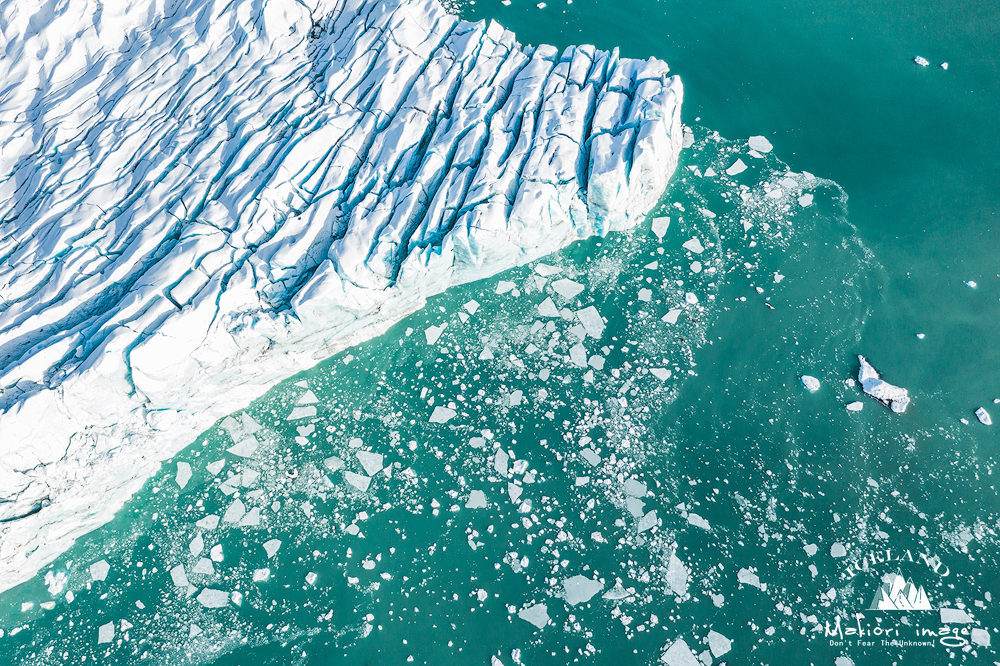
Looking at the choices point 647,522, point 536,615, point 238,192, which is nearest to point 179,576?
point 536,615

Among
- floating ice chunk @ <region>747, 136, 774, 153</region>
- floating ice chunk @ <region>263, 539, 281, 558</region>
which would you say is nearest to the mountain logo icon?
floating ice chunk @ <region>747, 136, 774, 153</region>

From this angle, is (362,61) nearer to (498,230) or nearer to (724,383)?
(498,230)

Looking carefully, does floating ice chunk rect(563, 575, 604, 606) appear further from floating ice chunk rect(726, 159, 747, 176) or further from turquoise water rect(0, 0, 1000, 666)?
floating ice chunk rect(726, 159, 747, 176)

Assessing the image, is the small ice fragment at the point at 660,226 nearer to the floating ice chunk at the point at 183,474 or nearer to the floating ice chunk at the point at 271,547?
the floating ice chunk at the point at 271,547

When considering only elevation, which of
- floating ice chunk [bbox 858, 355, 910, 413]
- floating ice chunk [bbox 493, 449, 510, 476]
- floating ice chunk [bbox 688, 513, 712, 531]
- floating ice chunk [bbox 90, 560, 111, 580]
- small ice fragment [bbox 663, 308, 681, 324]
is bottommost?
floating ice chunk [bbox 688, 513, 712, 531]

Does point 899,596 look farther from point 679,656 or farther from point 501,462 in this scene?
point 501,462

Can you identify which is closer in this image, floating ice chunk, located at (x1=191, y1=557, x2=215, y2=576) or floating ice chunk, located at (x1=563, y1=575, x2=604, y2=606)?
floating ice chunk, located at (x1=563, y1=575, x2=604, y2=606)

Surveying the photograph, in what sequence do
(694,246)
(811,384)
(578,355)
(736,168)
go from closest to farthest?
(811,384) → (578,355) → (694,246) → (736,168)
